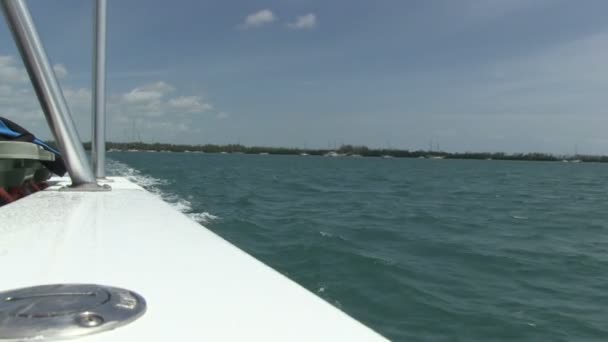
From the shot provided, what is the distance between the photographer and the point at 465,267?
6047mm

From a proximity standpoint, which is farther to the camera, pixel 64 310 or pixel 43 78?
pixel 43 78

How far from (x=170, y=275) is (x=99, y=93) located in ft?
7.70

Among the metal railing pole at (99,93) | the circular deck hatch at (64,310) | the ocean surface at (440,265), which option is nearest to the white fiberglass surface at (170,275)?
the circular deck hatch at (64,310)

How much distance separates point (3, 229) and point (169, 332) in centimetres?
97

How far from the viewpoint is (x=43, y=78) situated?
183 centimetres

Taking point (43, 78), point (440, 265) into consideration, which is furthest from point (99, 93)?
point (440, 265)

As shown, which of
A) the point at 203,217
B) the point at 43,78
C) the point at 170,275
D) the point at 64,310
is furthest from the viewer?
the point at 203,217

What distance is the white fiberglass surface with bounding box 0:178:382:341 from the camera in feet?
2.22

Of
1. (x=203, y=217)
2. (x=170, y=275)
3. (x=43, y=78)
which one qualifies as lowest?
(x=203, y=217)

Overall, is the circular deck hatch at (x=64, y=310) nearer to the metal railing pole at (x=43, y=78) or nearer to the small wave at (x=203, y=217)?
the metal railing pole at (x=43, y=78)

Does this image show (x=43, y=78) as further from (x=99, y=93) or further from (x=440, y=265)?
(x=440, y=265)

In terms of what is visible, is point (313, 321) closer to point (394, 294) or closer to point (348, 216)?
point (394, 294)

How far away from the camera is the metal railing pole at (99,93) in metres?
2.92

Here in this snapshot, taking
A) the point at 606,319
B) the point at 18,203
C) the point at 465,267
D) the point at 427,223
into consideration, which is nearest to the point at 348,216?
the point at 427,223
